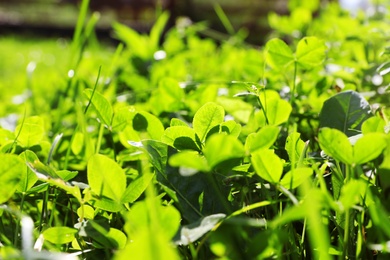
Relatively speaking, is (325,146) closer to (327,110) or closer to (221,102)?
(327,110)

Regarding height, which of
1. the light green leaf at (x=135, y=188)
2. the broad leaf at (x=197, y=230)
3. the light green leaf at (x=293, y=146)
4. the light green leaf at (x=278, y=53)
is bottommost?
the broad leaf at (x=197, y=230)

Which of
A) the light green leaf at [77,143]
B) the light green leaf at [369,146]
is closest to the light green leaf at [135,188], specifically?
the light green leaf at [369,146]

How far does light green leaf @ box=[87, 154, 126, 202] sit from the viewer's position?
538mm

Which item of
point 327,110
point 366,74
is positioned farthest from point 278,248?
point 366,74

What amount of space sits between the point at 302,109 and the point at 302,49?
15cm

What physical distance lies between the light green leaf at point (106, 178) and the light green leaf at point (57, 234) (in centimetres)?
5

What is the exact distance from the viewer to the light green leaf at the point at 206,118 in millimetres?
602

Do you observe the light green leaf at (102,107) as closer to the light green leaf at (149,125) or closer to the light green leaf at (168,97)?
the light green leaf at (149,125)

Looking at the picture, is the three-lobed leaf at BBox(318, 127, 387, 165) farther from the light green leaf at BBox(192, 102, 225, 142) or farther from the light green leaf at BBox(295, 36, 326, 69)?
the light green leaf at BBox(295, 36, 326, 69)

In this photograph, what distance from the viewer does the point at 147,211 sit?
1.44ft

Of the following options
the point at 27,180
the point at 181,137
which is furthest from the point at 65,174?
the point at 181,137

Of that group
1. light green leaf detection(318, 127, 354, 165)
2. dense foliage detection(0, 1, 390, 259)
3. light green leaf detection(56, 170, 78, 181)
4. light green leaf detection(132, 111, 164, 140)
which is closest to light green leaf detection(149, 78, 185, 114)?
dense foliage detection(0, 1, 390, 259)

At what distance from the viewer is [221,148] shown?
47cm

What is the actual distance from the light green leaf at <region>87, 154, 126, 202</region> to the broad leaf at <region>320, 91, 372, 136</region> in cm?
31
